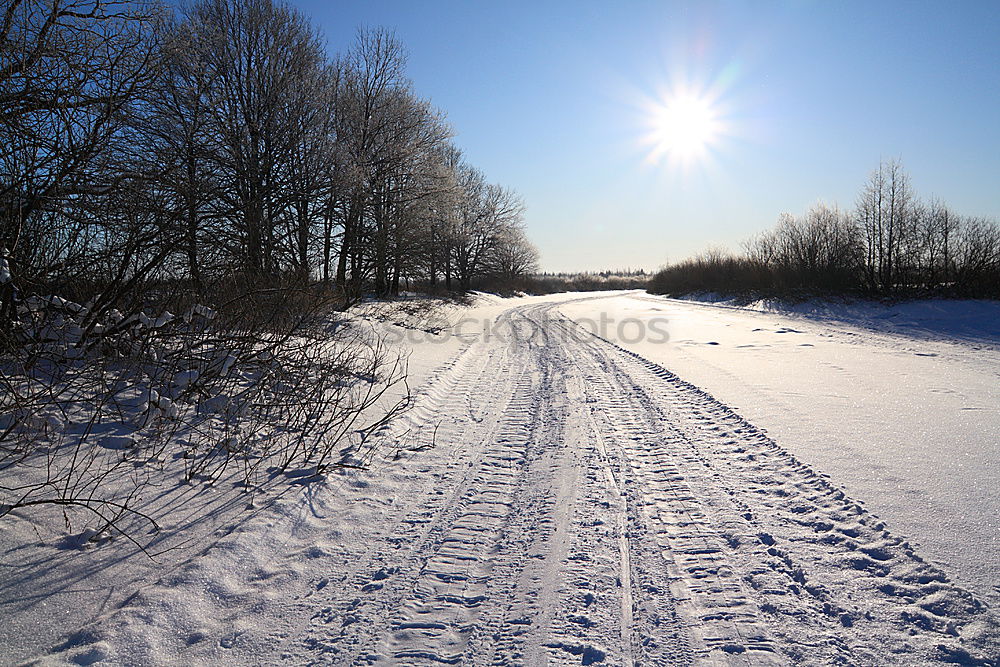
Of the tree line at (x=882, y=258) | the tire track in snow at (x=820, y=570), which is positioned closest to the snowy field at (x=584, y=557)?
the tire track in snow at (x=820, y=570)

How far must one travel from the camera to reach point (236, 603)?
269 centimetres

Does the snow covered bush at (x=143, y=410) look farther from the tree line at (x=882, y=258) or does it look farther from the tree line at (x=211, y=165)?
the tree line at (x=882, y=258)

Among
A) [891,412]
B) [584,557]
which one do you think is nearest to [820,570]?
[584,557]

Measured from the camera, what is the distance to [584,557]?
3119 mm

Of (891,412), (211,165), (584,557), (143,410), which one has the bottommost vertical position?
(584,557)

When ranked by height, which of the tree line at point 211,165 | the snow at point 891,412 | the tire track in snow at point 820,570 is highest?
the tree line at point 211,165

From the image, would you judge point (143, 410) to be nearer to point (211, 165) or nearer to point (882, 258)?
point (211, 165)

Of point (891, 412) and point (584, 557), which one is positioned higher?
point (891, 412)

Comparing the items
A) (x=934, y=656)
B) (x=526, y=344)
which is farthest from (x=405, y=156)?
(x=934, y=656)

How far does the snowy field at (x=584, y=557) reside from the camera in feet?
7.72

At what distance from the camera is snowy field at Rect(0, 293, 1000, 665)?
2.35 meters

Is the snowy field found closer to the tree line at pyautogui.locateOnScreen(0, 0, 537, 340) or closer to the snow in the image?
the snow

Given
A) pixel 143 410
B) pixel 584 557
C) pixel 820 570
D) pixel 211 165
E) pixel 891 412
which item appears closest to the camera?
pixel 820 570

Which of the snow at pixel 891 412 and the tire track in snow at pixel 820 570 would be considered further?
the snow at pixel 891 412
